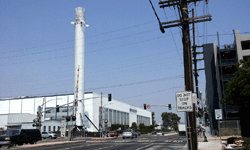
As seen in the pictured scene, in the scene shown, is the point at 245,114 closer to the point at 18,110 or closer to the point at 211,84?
the point at 211,84

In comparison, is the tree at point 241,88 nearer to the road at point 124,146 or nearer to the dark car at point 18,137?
the road at point 124,146

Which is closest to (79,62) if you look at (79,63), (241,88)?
(79,63)

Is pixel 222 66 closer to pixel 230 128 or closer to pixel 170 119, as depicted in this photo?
pixel 230 128

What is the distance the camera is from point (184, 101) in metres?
13.5

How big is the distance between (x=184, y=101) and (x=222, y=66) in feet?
161

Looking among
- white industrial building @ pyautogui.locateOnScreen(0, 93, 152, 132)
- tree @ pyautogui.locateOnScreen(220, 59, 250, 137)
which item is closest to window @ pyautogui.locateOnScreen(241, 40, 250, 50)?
tree @ pyautogui.locateOnScreen(220, 59, 250, 137)

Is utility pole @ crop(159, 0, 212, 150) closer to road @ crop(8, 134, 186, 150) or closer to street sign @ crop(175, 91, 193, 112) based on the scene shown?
street sign @ crop(175, 91, 193, 112)

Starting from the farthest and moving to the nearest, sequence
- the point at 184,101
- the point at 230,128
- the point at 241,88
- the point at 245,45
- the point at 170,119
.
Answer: the point at 170,119 → the point at 245,45 → the point at 230,128 → the point at 241,88 → the point at 184,101

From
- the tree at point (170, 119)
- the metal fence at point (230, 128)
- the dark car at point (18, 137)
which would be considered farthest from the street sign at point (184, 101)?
the tree at point (170, 119)

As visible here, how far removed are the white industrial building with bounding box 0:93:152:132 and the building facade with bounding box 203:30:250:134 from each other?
2771 cm

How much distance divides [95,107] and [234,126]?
46183 millimetres

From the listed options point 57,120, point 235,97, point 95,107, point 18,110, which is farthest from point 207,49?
point 18,110

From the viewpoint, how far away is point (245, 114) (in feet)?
89.7

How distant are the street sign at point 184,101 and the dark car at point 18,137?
2312 centimetres
